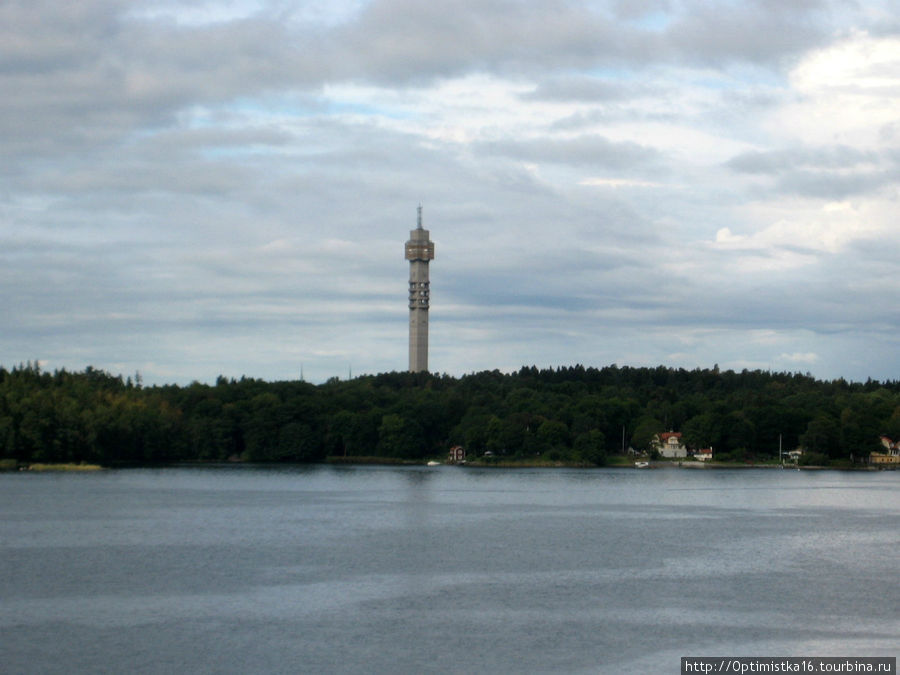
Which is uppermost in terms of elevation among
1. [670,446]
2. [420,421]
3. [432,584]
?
[420,421]

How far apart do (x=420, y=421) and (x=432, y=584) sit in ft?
346

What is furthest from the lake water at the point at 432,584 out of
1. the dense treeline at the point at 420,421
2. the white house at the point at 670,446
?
the white house at the point at 670,446

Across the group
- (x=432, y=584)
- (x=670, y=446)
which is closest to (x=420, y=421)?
(x=670, y=446)

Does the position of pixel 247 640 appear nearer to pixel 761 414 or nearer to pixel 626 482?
pixel 626 482

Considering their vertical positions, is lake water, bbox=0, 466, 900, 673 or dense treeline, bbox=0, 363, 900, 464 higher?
dense treeline, bbox=0, 363, 900, 464

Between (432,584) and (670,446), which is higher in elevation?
(670,446)

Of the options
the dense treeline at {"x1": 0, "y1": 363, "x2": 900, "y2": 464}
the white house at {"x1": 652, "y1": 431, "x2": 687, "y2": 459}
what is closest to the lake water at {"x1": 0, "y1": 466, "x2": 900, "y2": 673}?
the dense treeline at {"x1": 0, "y1": 363, "x2": 900, "y2": 464}

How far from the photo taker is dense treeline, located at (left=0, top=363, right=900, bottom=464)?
130875 millimetres

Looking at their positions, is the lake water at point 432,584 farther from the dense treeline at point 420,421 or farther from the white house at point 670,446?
the white house at point 670,446

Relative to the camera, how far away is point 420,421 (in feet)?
468

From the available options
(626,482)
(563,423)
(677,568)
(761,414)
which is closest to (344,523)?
(677,568)

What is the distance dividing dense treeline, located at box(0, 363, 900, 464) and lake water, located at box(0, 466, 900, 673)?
185 feet

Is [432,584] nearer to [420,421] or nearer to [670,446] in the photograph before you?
[420,421]

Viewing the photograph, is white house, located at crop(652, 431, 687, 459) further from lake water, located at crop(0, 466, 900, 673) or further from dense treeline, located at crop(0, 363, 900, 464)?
lake water, located at crop(0, 466, 900, 673)
